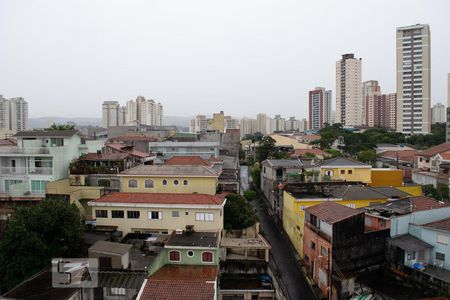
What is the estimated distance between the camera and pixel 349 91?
85.9m

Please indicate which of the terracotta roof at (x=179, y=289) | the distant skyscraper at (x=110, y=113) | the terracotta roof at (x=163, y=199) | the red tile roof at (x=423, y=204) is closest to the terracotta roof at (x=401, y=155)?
the red tile roof at (x=423, y=204)

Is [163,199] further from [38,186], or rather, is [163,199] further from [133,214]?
[38,186]

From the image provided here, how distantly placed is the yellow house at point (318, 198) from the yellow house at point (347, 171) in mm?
4787

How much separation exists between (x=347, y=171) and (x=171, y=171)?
14.5 metres

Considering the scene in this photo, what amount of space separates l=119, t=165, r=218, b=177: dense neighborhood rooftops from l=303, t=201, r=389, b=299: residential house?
276 inches

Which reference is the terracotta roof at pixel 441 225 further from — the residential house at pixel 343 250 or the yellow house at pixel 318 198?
the yellow house at pixel 318 198

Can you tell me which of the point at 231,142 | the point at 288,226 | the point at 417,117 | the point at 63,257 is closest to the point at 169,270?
the point at 63,257

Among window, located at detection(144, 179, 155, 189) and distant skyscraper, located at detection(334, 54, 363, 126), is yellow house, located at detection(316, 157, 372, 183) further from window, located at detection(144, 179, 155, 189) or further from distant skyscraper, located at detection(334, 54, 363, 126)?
distant skyscraper, located at detection(334, 54, 363, 126)

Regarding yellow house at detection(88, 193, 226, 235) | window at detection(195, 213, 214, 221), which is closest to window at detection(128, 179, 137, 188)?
yellow house at detection(88, 193, 226, 235)

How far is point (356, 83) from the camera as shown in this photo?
85.1 meters

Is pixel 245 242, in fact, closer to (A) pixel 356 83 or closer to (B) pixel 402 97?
(B) pixel 402 97

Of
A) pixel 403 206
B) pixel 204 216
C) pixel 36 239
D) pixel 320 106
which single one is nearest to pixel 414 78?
pixel 320 106

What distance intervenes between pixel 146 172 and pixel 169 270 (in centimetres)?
809

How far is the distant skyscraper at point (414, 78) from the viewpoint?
216 feet
